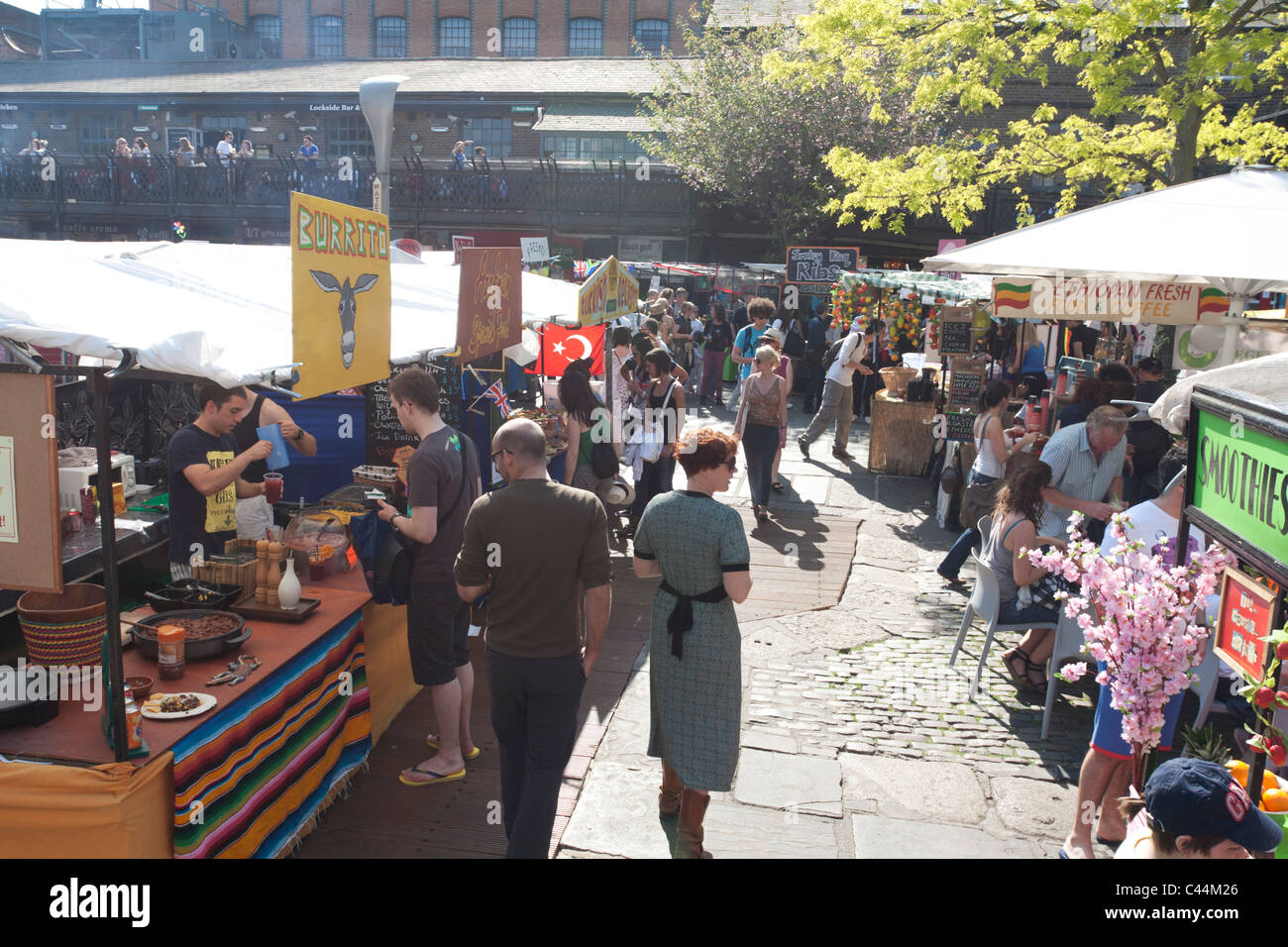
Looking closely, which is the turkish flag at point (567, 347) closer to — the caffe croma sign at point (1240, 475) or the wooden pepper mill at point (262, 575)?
the wooden pepper mill at point (262, 575)

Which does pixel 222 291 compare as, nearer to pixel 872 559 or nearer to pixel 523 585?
pixel 523 585

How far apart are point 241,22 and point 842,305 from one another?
3651 centimetres

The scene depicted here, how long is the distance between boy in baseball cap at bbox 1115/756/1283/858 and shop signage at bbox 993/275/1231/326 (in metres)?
4.90

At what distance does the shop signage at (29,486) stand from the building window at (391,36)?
4050cm

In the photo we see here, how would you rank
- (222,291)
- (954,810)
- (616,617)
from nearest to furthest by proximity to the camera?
(954,810)
(222,291)
(616,617)

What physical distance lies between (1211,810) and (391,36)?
42642 millimetres

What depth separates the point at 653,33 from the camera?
Answer: 37.1m

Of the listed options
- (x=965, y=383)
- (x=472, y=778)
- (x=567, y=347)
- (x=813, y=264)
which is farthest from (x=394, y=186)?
(x=472, y=778)

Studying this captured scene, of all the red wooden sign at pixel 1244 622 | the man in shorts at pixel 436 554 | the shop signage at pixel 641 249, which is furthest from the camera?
the shop signage at pixel 641 249

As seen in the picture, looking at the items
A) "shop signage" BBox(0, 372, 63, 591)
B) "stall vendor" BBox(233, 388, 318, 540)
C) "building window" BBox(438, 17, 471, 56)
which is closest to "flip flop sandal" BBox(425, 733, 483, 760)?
"stall vendor" BBox(233, 388, 318, 540)

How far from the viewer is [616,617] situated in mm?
7348

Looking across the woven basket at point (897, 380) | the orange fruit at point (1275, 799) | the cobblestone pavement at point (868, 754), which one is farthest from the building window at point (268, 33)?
the orange fruit at point (1275, 799)

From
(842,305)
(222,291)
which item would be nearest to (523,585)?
(222,291)

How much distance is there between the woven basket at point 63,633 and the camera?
3967 mm
